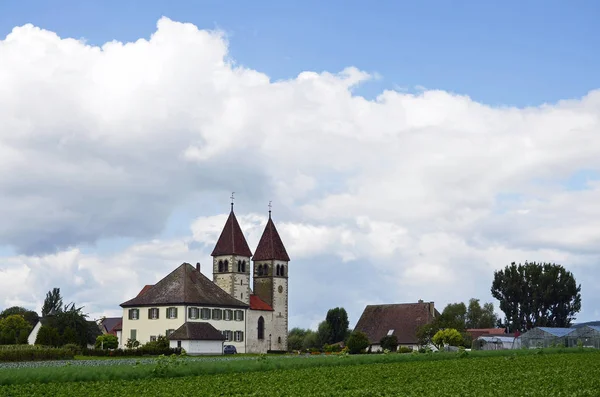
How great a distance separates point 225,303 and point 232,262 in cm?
1060

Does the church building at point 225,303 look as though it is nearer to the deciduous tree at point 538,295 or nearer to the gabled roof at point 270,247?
the gabled roof at point 270,247

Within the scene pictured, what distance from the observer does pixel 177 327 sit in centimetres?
8944

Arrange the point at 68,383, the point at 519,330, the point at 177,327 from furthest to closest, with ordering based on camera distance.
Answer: the point at 519,330 → the point at 177,327 → the point at 68,383

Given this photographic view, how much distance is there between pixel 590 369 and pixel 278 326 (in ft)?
244

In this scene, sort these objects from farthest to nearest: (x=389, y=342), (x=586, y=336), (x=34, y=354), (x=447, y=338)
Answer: (x=389, y=342), (x=586, y=336), (x=447, y=338), (x=34, y=354)

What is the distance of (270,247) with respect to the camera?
370 feet

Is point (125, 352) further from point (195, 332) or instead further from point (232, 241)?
point (232, 241)

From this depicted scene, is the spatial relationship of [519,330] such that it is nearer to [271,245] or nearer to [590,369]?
[271,245]

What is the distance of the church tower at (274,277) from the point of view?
110 meters

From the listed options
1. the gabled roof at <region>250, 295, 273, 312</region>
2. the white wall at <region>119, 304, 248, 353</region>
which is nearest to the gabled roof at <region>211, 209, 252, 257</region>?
the gabled roof at <region>250, 295, 273, 312</region>

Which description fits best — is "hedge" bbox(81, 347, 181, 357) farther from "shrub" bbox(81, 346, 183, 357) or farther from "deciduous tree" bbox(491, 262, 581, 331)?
"deciduous tree" bbox(491, 262, 581, 331)

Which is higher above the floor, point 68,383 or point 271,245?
point 271,245

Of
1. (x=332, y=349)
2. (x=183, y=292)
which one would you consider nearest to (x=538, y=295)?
(x=332, y=349)

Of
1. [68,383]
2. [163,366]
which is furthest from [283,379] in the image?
[68,383]
